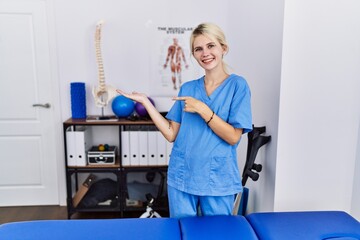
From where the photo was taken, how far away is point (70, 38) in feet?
8.80

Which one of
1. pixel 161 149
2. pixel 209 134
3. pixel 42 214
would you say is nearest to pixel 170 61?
pixel 161 149

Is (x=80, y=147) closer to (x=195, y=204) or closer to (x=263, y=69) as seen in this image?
(x=195, y=204)

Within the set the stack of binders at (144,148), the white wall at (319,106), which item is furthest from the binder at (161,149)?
the white wall at (319,106)

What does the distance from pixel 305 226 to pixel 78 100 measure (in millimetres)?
2040

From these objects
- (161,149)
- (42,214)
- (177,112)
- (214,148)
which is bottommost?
(42,214)

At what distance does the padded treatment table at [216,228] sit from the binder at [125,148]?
1.36 m

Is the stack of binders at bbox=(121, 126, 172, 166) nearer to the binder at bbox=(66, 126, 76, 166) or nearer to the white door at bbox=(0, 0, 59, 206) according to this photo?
the binder at bbox=(66, 126, 76, 166)

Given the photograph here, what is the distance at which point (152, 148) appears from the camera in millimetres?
2559

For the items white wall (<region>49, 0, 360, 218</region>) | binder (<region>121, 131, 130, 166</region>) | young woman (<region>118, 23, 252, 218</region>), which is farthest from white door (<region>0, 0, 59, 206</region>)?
white wall (<region>49, 0, 360, 218</region>)

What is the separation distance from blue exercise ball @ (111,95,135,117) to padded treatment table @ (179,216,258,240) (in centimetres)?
150

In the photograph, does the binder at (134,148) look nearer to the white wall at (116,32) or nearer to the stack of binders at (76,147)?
the stack of binders at (76,147)

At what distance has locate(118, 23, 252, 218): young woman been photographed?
126 centimetres

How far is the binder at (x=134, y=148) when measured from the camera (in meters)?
2.53

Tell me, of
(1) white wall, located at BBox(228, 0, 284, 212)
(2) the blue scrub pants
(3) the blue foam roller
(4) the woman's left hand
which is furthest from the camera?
(3) the blue foam roller
